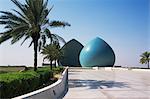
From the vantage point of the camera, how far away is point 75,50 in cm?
8469

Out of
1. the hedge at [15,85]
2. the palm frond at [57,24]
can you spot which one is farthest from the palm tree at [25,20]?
the hedge at [15,85]

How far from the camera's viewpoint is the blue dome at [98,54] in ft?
233

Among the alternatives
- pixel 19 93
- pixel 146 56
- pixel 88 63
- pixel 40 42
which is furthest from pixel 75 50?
pixel 19 93

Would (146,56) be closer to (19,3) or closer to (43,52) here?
(43,52)

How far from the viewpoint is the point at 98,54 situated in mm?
70875

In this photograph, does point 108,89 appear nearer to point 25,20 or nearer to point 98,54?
point 25,20

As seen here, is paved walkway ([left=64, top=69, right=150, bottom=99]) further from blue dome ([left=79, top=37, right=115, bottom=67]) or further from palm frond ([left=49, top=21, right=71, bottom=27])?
blue dome ([left=79, top=37, right=115, bottom=67])

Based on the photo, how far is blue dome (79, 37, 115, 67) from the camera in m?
70.9

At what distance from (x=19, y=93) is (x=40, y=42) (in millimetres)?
10151

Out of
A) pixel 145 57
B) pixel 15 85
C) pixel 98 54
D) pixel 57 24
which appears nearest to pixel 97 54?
pixel 98 54

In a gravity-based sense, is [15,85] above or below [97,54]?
below

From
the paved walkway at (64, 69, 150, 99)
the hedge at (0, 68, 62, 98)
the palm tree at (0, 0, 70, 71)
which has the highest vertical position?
the palm tree at (0, 0, 70, 71)

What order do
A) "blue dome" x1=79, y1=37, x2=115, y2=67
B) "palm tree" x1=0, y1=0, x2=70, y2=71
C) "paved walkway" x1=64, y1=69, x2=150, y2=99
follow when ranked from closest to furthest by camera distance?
"paved walkway" x1=64, y1=69, x2=150, y2=99, "palm tree" x1=0, y1=0, x2=70, y2=71, "blue dome" x1=79, y1=37, x2=115, y2=67

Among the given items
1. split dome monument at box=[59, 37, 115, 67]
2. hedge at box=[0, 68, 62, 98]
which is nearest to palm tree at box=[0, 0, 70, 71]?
hedge at box=[0, 68, 62, 98]
